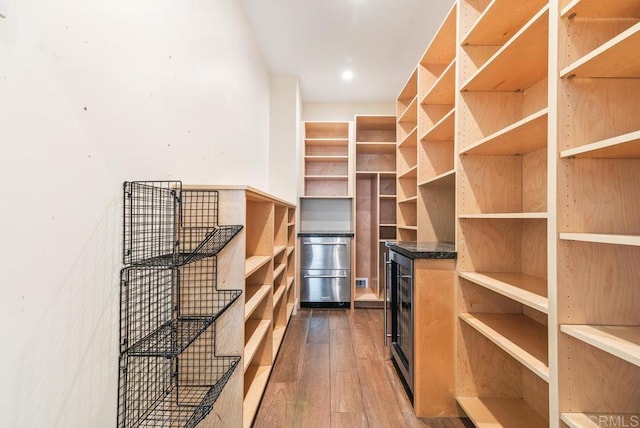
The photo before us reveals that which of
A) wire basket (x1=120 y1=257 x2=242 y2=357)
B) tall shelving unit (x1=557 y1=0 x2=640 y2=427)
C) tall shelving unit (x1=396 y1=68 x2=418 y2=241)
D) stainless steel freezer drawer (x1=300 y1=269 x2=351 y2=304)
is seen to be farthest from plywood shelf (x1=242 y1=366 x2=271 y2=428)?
tall shelving unit (x1=396 y1=68 x2=418 y2=241)

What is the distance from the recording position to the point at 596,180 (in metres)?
1.06

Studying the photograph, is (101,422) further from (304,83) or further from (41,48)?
(304,83)

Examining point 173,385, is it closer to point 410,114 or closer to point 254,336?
point 254,336

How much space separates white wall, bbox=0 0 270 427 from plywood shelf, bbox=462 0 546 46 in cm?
152

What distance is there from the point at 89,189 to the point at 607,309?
1689 mm

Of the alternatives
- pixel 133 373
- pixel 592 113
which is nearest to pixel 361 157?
pixel 592 113

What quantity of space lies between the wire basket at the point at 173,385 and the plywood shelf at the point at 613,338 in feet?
4.28

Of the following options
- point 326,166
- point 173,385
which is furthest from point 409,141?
point 173,385

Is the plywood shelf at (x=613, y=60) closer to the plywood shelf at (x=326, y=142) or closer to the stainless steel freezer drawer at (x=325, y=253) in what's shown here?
the stainless steel freezer drawer at (x=325, y=253)

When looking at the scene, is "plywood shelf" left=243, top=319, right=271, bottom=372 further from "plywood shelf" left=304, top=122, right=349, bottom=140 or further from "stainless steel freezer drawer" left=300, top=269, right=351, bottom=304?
"plywood shelf" left=304, top=122, right=349, bottom=140

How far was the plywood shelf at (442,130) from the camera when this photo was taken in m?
2.16

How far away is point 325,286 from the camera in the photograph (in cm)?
395

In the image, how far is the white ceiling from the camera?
A: 102 inches

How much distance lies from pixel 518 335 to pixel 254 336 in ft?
4.78
